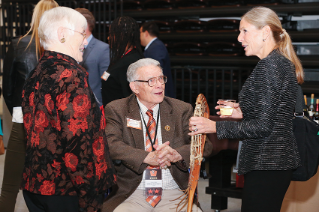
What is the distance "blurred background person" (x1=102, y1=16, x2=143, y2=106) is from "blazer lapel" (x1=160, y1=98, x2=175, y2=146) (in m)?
0.57

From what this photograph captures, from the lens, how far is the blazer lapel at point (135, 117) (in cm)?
251

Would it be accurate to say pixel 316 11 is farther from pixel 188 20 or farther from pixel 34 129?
pixel 34 129

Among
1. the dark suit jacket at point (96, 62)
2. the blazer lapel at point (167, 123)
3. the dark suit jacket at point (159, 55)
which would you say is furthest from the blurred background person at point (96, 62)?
the dark suit jacket at point (159, 55)

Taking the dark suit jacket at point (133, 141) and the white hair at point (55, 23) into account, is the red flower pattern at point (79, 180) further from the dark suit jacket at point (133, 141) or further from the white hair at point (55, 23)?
the dark suit jacket at point (133, 141)

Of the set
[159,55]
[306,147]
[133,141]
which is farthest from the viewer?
[159,55]

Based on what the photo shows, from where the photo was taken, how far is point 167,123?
2580 mm

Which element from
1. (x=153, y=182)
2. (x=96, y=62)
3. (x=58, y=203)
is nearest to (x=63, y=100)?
(x=58, y=203)

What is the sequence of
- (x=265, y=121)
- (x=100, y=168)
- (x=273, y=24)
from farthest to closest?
(x=273, y=24), (x=265, y=121), (x=100, y=168)

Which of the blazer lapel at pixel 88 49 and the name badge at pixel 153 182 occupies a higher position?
the blazer lapel at pixel 88 49

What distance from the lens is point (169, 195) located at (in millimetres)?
2449

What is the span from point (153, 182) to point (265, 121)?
89cm

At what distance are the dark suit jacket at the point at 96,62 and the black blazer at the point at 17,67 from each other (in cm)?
61

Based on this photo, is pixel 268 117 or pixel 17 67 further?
pixel 17 67

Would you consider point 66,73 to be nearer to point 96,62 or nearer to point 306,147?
point 306,147
